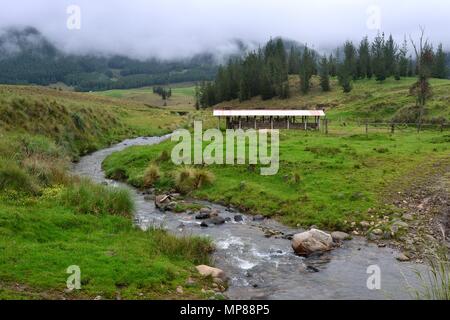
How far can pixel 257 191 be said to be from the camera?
104 feet

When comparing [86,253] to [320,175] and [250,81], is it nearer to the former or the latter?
[320,175]

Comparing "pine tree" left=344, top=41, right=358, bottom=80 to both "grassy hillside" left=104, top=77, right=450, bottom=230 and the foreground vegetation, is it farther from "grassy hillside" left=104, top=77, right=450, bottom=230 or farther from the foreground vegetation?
the foreground vegetation

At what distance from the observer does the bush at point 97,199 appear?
2277 cm

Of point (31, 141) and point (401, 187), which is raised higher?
point (31, 141)

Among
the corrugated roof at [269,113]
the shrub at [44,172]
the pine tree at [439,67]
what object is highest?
the pine tree at [439,67]

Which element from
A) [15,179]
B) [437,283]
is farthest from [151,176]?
[437,283]

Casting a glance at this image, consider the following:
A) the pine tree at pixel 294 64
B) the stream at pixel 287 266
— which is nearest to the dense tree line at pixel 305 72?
the pine tree at pixel 294 64

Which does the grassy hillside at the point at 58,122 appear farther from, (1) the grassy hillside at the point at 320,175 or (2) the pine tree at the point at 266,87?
(2) the pine tree at the point at 266,87

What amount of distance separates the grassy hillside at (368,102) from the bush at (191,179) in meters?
40.7

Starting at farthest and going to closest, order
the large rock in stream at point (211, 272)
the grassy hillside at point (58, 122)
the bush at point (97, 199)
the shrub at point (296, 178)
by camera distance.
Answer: the grassy hillside at point (58, 122) → the shrub at point (296, 178) → the bush at point (97, 199) → the large rock in stream at point (211, 272)

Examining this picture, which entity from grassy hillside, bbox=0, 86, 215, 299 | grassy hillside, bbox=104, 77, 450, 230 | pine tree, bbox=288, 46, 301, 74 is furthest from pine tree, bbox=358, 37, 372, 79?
grassy hillside, bbox=0, 86, 215, 299

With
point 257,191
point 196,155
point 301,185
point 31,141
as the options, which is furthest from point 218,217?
point 31,141
